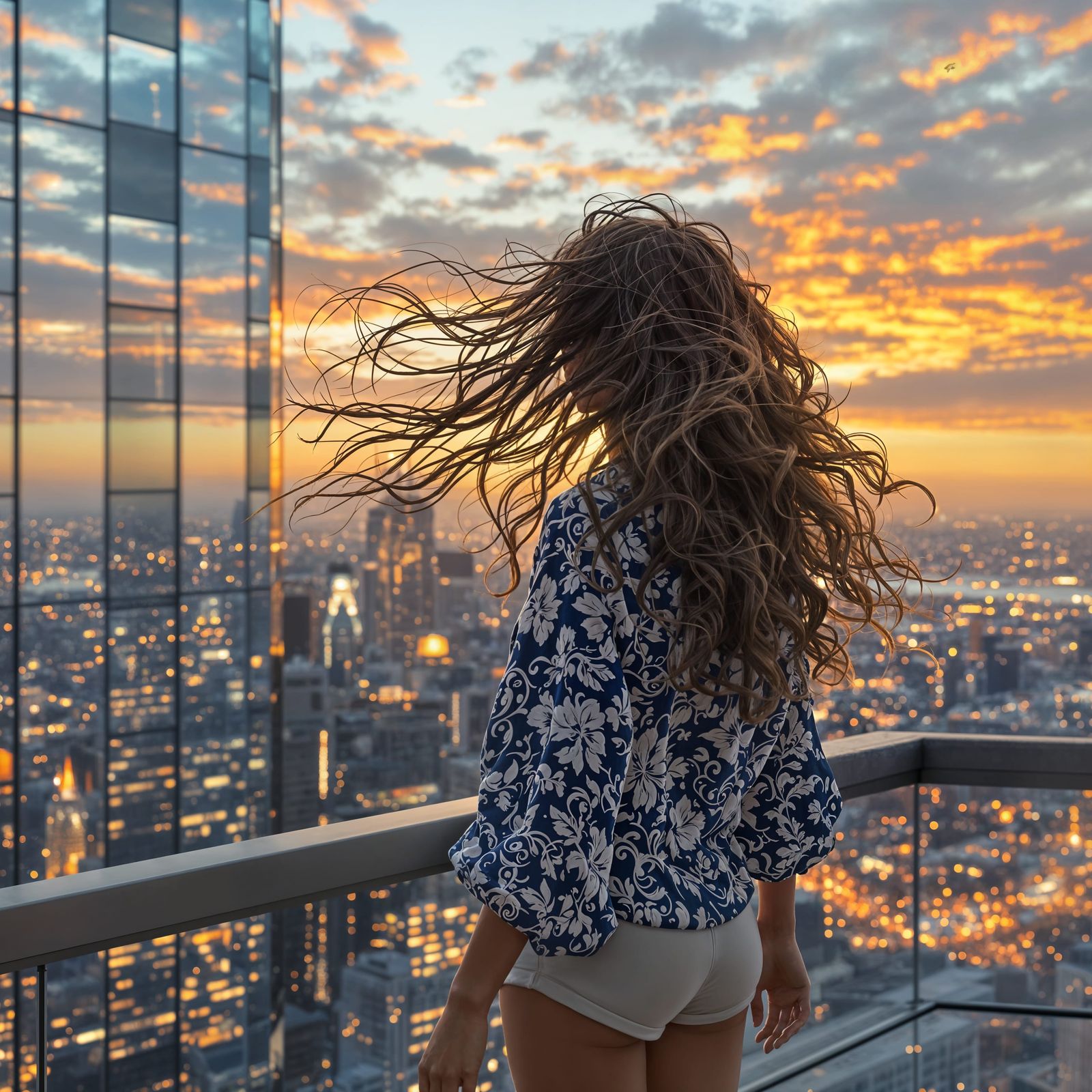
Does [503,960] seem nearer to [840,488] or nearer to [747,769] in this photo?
[747,769]

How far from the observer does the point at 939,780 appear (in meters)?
2.14

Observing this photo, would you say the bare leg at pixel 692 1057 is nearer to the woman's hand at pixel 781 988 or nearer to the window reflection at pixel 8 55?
the woman's hand at pixel 781 988

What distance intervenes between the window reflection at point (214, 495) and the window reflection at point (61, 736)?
0.67 metres

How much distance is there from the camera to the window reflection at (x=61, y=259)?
5.14 m

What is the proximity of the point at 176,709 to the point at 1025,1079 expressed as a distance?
16.2 feet

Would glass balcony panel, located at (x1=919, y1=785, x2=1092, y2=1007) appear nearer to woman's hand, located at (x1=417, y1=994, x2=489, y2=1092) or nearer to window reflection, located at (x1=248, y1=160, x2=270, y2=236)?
woman's hand, located at (x1=417, y1=994, x2=489, y2=1092)

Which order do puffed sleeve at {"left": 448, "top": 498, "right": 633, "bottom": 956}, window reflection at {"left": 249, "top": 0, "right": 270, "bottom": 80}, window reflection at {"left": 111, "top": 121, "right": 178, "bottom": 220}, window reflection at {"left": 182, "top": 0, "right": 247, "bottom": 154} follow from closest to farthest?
puffed sleeve at {"left": 448, "top": 498, "right": 633, "bottom": 956}, window reflection at {"left": 111, "top": 121, "right": 178, "bottom": 220}, window reflection at {"left": 182, "top": 0, "right": 247, "bottom": 154}, window reflection at {"left": 249, "top": 0, "right": 270, "bottom": 80}

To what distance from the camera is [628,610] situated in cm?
97

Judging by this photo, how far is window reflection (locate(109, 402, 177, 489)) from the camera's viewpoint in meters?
5.48

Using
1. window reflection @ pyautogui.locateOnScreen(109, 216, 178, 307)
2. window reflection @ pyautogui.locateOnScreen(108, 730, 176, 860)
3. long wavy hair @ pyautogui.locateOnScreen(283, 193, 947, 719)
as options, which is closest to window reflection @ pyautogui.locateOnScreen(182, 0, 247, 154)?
window reflection @ pyautogui.locateOnScreen(109, 216, 178, 307)

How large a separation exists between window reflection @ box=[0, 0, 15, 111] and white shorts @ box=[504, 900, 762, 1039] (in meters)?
5.37

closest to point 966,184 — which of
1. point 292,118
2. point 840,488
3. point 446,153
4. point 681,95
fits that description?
point 681,95

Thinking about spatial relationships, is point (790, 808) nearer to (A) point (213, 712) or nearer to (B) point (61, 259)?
(B) point (61, 259)

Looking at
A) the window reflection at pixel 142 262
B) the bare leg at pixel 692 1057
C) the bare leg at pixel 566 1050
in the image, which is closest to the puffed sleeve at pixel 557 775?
the bare leg at pixel 566 1050
